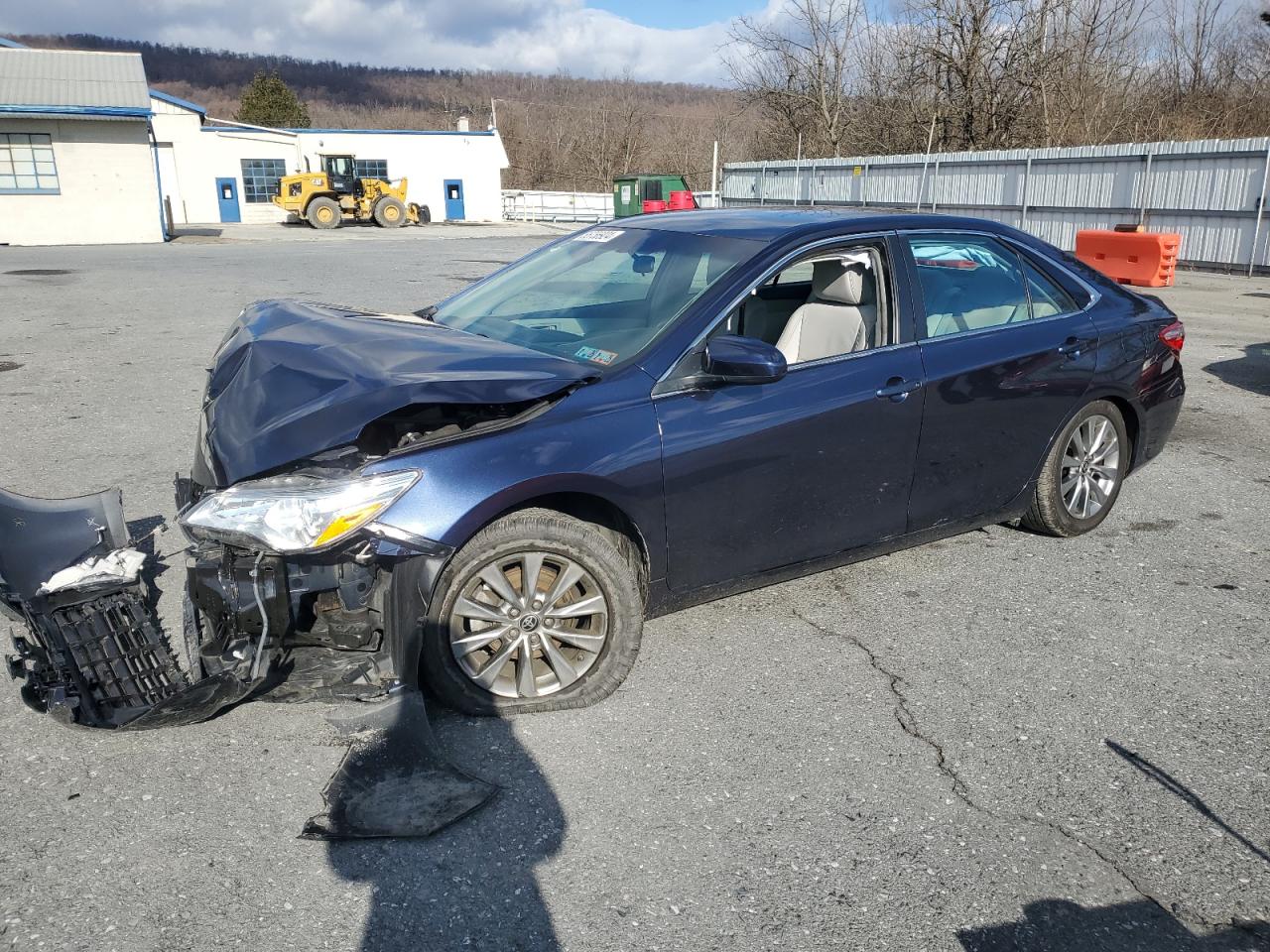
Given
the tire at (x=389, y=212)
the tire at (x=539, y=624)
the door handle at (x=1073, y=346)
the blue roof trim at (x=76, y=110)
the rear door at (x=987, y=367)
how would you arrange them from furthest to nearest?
the tire at (x=389, y=212), the blue roof trim at (x=76, y=110), the door handle at (x=1073, y=346), the rear door at (x=987, y=367), the tire at (x=539, y=624)

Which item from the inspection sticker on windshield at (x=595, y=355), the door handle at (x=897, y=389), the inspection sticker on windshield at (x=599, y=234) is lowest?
the door handle at (x=897, y=389)

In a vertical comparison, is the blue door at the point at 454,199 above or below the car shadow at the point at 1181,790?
above

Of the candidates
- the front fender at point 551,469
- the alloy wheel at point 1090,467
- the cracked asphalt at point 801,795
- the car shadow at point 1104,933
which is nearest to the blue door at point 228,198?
the cracked asphalt at point 801,795

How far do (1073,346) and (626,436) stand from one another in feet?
8.17

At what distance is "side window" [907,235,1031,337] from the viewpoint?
4.32m

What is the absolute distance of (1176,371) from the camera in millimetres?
5277

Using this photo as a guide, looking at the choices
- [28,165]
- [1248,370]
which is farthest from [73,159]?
[1248,370]

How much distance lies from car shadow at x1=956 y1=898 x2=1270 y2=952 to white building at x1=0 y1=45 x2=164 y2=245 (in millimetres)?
33160

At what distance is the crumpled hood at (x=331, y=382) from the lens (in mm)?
3135

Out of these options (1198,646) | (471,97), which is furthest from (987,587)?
(471,97)

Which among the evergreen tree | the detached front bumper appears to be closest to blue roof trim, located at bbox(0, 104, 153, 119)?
the detached front bumper

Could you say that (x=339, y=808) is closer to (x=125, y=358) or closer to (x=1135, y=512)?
(x=1135, y=512)

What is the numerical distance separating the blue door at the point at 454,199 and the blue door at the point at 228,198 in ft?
31.5

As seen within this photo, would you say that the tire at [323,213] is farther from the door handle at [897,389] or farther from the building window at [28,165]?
the door handle at [897,389]
